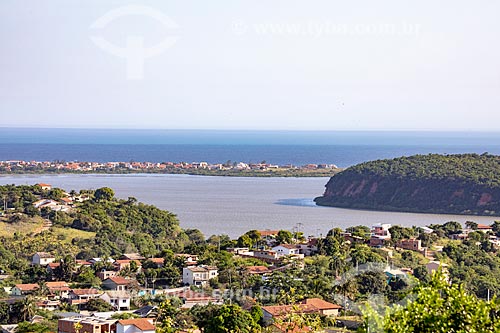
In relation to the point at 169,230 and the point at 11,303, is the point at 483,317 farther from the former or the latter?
the point at 169,230

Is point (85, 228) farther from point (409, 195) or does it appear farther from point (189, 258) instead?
point (409, 195)

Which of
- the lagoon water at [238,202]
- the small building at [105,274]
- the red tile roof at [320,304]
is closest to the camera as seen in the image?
the red tile roof at [320,304]

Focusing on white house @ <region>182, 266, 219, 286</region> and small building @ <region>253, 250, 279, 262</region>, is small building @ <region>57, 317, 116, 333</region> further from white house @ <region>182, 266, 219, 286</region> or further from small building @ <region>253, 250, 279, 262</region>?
small building @ <region>253, 250, 279, 262</region>

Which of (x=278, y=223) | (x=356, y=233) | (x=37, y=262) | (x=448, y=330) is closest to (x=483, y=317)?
(x=448, y=330)

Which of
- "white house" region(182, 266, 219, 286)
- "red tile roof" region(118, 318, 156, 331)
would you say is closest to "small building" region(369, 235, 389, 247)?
"white house" region(182, 266, 219, 286)

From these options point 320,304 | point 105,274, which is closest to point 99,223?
point 105,274

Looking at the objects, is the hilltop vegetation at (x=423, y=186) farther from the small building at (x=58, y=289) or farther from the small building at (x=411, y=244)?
the small building at (x=58, y=289)

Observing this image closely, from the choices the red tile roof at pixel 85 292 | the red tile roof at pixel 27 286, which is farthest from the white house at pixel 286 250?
the red tile roof at pixel 27 286
